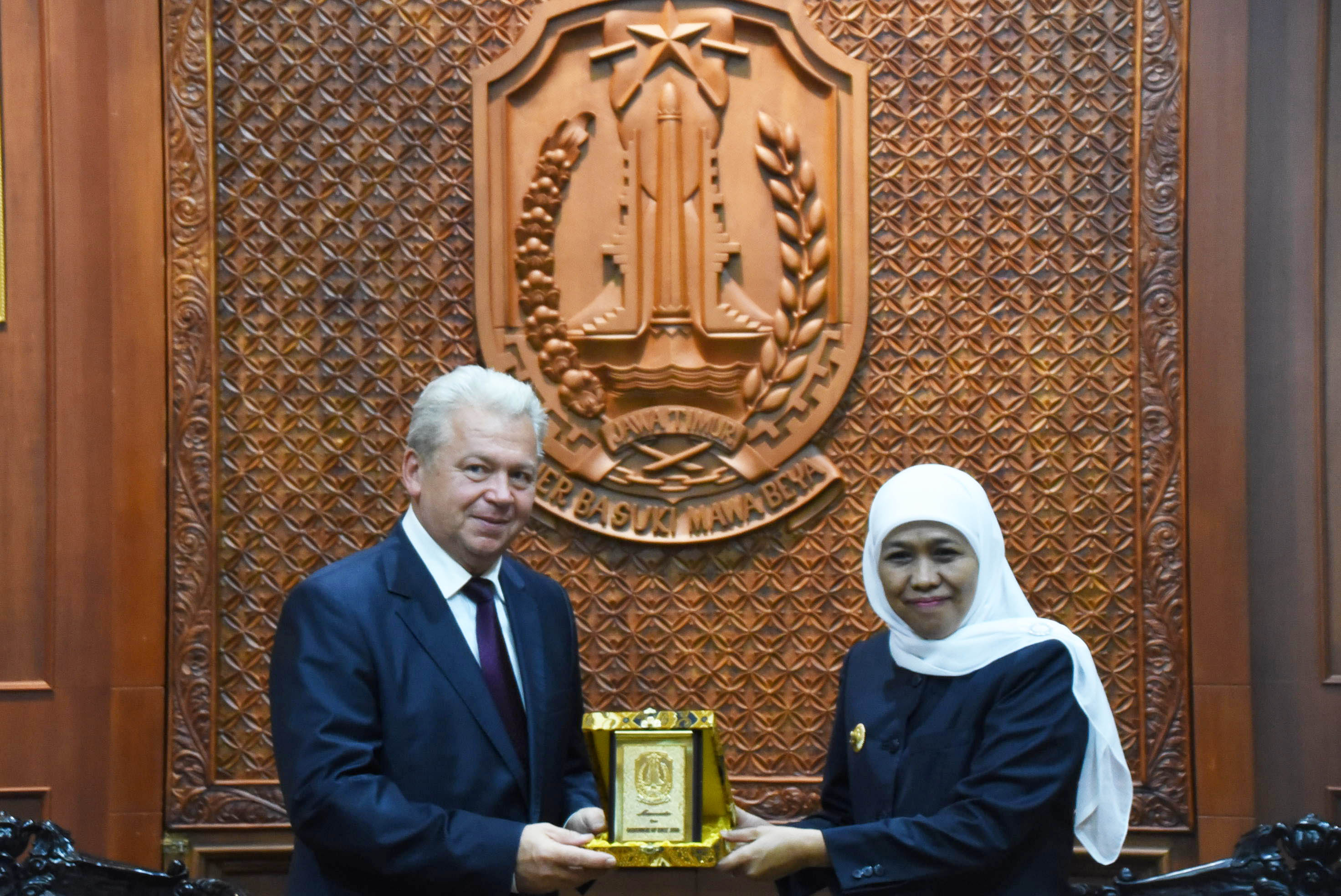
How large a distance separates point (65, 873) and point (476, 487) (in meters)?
1.10

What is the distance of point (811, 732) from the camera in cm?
320

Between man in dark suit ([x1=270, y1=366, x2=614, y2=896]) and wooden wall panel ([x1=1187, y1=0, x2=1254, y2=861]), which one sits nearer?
man in dark suit ([x1=270, y1=366, x2=614, y2=896])

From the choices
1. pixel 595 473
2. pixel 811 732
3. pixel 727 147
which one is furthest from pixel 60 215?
pixel 811 732

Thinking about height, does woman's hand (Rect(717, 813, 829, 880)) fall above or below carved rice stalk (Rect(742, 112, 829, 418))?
below

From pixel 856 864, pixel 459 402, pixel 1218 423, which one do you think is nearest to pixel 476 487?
pixel 459 402

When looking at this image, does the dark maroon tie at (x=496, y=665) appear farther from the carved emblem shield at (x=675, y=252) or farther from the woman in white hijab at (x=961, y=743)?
the carved emblem shield at (x=675, y=252)

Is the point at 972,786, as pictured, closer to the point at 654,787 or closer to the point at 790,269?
the point at 654,787

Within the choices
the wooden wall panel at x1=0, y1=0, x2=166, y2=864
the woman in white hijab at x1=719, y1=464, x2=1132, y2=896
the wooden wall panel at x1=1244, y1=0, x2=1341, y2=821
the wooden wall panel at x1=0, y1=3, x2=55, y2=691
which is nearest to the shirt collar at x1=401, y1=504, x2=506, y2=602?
the woman in white hijab at x1=719, y1=464, x2=1132, y2=896

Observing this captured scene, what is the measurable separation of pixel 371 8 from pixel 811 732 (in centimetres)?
218

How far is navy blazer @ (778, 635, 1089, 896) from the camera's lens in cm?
194

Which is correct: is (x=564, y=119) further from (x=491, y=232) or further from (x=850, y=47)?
(x=850, y=47)

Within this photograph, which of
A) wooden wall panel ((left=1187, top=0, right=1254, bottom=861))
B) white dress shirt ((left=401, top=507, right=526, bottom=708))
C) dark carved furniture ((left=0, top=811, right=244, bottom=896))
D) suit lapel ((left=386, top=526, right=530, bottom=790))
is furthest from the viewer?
wooden wall panel ((left=1187, top=0, right=1254, bottom=861))

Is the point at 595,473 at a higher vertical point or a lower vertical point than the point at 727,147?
lower

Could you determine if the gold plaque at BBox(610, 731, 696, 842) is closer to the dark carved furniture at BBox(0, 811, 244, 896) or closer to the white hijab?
the white hijab
